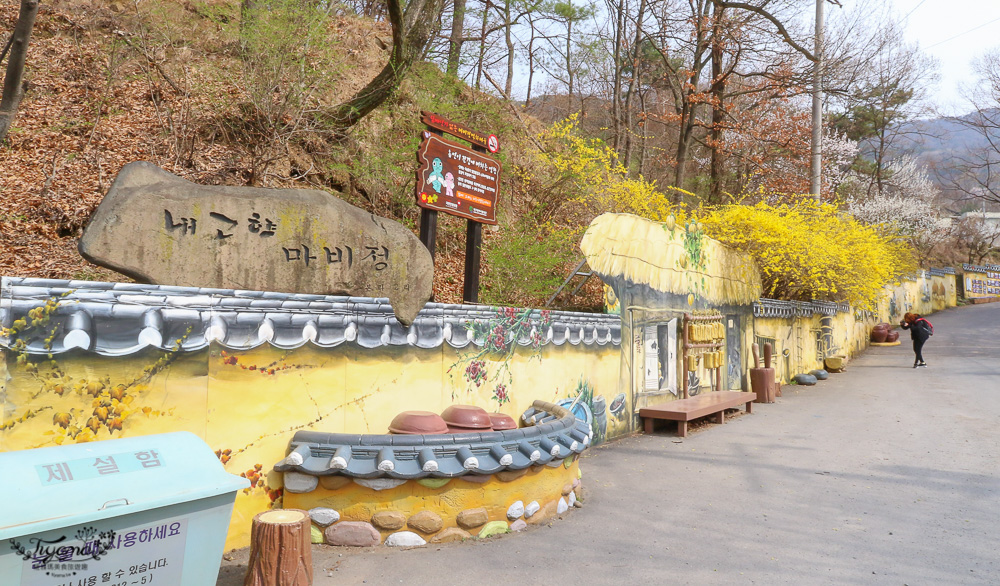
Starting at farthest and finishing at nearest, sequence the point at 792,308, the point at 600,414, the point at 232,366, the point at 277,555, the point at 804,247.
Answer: the point at 792,308 < the point at 804,247 < the point at 600,414 < the point at 232,366 < the point at 277,555

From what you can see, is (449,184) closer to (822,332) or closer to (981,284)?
(822,332)

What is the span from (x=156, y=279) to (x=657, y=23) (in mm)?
17357

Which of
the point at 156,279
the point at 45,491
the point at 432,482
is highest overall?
Result: the point at 156,279

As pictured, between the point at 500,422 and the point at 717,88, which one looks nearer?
the point at 500,422

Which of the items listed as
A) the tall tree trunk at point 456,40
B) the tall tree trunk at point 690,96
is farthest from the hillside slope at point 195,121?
the tall tree trunk at point 690,96

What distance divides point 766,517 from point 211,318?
16.8 ft

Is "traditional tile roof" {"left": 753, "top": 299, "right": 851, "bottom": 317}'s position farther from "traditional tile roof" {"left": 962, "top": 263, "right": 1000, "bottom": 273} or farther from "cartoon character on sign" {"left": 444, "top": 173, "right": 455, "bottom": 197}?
"traditional tile roof" {"left": 962, "top": 263, "right": 1000, "bottom": 273}

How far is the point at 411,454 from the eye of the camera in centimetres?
459

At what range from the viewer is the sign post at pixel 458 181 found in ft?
20.5

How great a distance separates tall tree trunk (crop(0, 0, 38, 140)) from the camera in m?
4.76

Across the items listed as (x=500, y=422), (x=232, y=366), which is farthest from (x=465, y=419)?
(x=232, y=366)

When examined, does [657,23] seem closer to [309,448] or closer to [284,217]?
[284,217]

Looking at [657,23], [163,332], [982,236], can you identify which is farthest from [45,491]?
[982,236]

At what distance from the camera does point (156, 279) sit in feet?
13.8
